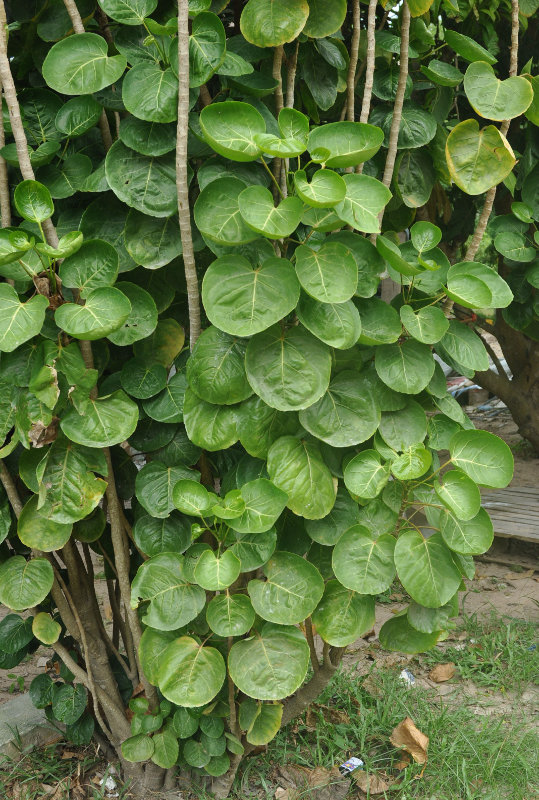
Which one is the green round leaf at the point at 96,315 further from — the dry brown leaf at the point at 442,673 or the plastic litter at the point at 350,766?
the dry brown leaf at the point at 442,673

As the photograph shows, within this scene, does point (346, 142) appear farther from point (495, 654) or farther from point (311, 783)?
point (495, 654)

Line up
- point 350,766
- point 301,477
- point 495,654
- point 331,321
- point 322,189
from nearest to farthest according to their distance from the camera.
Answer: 1. point 322,189
2. point 331,321
3. point 301,477
4. point 350,766
5. point 495,654

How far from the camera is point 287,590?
1668mm

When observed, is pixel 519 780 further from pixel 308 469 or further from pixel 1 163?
pixel 1 163

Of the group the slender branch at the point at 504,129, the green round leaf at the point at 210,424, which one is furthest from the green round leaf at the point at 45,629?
the slender branch at the point at 504,129

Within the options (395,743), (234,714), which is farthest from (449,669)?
(234,714)

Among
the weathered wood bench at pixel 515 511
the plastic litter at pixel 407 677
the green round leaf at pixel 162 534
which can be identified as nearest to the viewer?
the green round leaf at pixel 162 534

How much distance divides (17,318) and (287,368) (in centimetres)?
54

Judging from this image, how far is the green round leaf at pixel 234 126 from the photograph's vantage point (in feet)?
4.65

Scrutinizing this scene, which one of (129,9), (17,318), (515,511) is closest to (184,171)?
(129,9)

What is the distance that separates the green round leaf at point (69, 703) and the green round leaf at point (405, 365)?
1.24 metres

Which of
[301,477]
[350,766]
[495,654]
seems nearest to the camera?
[301,477]


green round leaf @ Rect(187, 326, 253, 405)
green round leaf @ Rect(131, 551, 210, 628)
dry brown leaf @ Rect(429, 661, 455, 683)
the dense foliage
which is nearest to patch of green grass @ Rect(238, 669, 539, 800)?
dry brown leaf @ Rect(429, 661, 455, 683)

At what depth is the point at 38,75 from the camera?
5.69 ft
